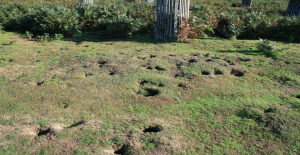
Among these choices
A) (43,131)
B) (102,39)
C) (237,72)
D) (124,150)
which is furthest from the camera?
(102,39)

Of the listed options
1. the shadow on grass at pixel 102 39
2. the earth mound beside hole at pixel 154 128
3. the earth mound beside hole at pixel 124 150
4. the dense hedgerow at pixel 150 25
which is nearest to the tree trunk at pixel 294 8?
the dense hedgerow at pixel 150 25

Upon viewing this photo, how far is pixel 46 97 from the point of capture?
5.71 m

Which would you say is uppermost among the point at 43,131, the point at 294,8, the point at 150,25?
the point at 294,8

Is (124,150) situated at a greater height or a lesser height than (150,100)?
lesser

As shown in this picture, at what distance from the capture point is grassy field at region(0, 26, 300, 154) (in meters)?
4.35

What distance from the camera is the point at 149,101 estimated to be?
18.4 feet

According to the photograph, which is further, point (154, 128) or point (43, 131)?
point (154, 128)

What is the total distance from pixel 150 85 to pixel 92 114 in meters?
1.53

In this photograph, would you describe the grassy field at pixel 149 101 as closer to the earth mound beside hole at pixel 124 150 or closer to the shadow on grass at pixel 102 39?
the earth mound beside hole at pixel 124 150

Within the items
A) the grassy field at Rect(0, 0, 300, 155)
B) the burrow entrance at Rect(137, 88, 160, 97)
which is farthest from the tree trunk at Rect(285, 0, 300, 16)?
the burrow entrance at Rect(137, 88, 160, 97)

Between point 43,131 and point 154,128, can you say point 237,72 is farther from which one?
point 43,131

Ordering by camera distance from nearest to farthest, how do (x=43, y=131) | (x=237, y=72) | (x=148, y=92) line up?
1. (x=43, y=131)
2. (x=148, y=92)
3. (x=237, y=72)

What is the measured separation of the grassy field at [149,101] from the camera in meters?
4.35

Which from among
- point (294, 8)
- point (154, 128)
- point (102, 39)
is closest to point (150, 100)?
point (154, 128)
